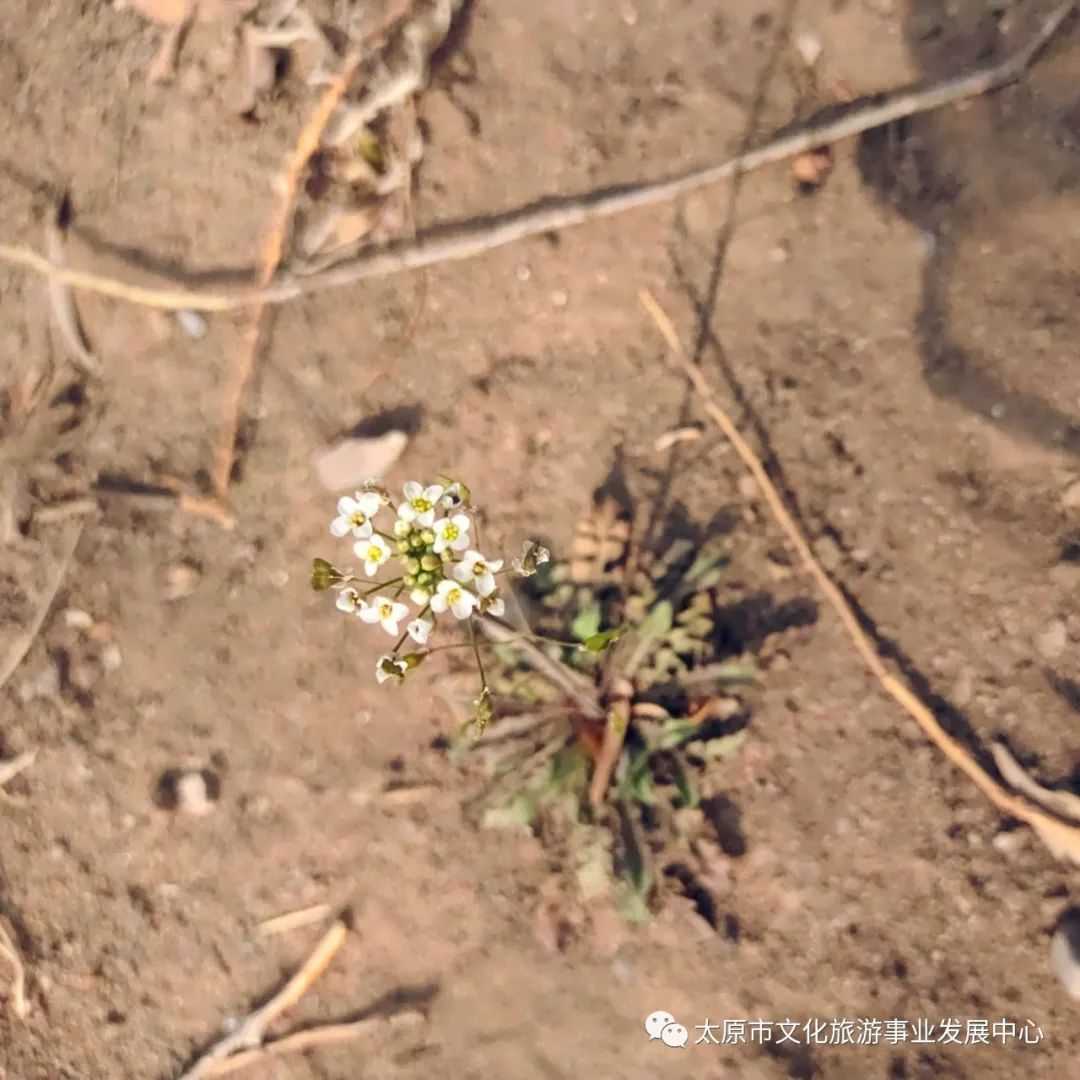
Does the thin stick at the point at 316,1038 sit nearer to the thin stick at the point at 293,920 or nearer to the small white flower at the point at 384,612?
the thin stick at the point at 293,920

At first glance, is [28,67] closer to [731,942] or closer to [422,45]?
[422,45]

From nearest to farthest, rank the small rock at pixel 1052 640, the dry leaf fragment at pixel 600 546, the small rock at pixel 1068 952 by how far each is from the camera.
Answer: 1. the small rock at pixel 1068 952
2. the small rock at pixel 1052 640
3. the dry leaf fragment at pixel 600 546

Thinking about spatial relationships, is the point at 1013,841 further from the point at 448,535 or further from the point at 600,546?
the point at 448,535

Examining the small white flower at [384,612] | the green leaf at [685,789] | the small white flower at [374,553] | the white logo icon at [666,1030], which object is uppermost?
the small white flower at [374,553]

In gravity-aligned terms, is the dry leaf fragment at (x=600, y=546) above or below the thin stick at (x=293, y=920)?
above

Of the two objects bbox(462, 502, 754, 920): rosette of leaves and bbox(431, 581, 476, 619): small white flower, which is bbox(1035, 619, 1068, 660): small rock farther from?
bbox(431, 581, 476, 619): small white flower

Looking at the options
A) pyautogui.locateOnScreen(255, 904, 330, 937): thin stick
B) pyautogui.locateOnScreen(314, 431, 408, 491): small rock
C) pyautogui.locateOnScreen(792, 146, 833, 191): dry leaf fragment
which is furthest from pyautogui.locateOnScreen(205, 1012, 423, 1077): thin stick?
pyautogui.locateOnScreen(792, 146, 833, 191): dry leaf fragment

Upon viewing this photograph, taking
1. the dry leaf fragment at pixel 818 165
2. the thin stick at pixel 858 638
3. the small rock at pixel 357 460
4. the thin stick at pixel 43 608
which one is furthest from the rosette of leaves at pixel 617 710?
the thin stick at pixel 43 608
